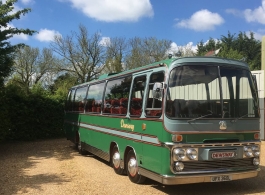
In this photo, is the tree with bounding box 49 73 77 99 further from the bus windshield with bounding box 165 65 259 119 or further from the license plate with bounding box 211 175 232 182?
the license plate with bounding box 211 175 232 182

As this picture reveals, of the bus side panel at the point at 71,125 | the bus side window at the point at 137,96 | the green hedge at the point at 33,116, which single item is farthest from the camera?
the green hedge at the point at 33,116

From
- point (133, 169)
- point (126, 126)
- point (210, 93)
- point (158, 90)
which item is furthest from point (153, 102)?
point (133, 169)

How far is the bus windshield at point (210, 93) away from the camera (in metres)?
6.62

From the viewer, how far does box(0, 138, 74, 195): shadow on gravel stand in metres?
8.20

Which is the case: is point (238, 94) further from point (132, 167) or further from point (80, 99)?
point (80, 99)

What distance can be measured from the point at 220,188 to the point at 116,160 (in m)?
3.04

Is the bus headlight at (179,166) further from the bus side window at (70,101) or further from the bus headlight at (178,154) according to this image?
the bus side window at (70,101)

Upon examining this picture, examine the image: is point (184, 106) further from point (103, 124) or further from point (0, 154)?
point (0, 154)

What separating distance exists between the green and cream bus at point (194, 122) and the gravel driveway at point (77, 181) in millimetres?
517

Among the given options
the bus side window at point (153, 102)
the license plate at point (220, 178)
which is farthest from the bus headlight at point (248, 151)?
the bus side window at point (153, 102)

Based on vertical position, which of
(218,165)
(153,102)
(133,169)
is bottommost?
(133,169)

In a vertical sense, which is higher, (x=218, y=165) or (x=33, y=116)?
(x=33, y=116)

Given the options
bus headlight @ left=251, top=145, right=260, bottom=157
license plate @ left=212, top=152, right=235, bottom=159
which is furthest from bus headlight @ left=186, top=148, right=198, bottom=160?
bus headlight @ left=251, top=145, right=260, bottom=157

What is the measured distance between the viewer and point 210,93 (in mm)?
6895
